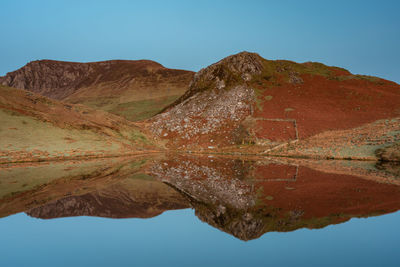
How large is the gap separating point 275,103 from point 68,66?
173693mm

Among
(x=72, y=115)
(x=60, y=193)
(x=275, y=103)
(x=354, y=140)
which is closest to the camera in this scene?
(x=60, y=193)

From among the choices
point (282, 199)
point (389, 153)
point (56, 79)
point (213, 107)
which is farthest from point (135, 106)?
point (282, 199)

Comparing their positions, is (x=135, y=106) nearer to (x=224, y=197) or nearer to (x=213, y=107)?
(x=213, y=107)

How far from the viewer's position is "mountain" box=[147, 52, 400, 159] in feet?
159

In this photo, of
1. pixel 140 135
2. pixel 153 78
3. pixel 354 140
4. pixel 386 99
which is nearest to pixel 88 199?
pixel 354 140

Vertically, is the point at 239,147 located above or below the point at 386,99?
below

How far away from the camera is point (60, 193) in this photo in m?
17.2

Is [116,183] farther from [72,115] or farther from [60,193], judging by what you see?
[72,115]

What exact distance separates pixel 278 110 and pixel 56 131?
4060cm

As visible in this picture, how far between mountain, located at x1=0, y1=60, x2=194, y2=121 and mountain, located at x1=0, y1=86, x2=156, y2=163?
153 feet

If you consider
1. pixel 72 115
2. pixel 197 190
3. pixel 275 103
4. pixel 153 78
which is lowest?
pixel 197 190

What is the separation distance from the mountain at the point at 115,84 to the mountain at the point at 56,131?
153 feet

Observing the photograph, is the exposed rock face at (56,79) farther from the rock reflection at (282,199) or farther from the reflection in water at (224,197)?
the rock reflection at (282,199)

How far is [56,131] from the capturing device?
1891 inches
